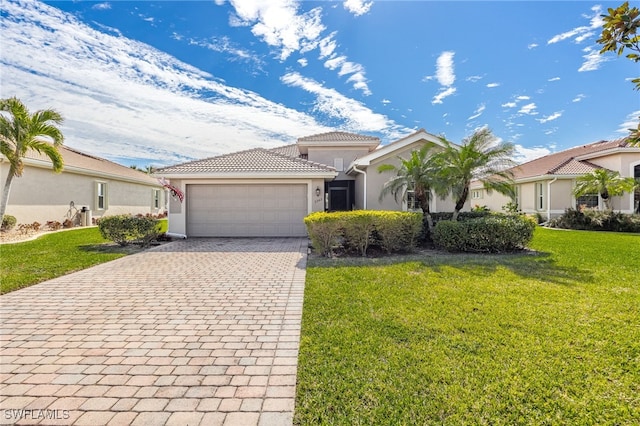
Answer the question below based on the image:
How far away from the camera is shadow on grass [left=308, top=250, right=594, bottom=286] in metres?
7.57

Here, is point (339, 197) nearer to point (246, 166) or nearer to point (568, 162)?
point (246, 166)

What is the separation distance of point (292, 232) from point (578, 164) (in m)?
23.3

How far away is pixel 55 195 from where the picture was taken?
59.7 ft

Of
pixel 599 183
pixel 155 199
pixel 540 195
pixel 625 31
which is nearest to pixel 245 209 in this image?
pixel 625 31

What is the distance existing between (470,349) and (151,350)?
4.24 m

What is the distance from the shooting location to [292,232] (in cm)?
1553

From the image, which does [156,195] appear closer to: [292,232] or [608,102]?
[292,232]

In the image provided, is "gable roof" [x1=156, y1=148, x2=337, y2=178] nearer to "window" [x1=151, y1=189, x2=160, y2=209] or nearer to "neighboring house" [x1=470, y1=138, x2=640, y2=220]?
"neighboring house" [x1=470, y1=138, x2=640, y2=220]

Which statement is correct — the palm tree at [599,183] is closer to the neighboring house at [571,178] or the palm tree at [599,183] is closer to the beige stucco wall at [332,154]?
the neighboring house at [571,178]

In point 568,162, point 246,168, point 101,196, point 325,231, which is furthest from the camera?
point 568,162

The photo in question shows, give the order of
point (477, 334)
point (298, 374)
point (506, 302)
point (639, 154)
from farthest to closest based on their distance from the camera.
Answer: point (639, 154) < point (506, 302) < point (477, 334) < point (298, 374)

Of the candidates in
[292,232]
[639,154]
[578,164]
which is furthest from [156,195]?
[639,154]

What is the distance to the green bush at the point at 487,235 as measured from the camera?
10.7 meters

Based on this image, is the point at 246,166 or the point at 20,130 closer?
the point at 20,130
